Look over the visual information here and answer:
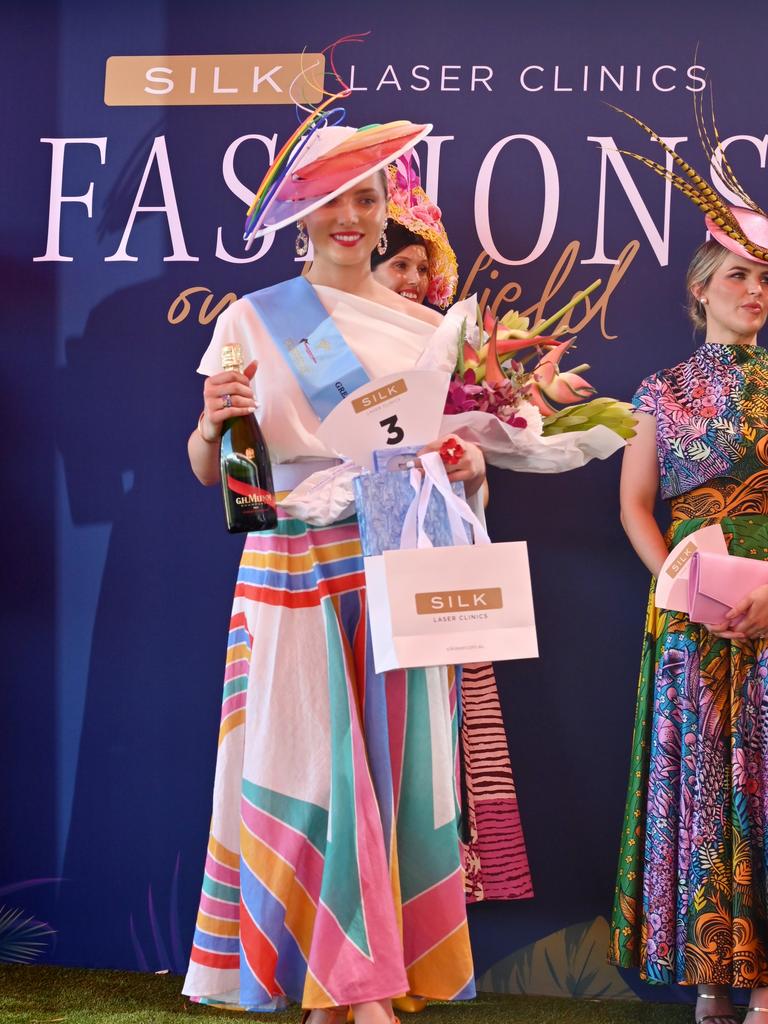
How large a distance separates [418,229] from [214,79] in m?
0.69

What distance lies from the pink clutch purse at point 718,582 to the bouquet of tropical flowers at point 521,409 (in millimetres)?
392

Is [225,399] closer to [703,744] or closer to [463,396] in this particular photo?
[463,396]

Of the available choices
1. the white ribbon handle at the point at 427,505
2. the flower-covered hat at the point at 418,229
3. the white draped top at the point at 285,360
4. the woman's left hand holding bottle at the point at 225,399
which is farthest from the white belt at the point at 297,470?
the flower-covered hat at the point at 418,229

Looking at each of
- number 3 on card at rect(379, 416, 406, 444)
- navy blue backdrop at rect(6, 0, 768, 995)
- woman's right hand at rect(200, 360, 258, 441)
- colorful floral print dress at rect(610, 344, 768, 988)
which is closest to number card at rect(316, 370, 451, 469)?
number 3 on card at rect(379, 416, 406, 444)

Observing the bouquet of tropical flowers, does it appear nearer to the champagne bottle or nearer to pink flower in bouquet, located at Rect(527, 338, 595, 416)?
pink flower in bouquet, located at Rect(527, 338, 595, 416)

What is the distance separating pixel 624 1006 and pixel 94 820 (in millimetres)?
1283

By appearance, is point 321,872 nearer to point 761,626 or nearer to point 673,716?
point 673,716

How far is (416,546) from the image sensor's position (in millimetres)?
2199

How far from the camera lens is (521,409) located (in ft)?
7.39

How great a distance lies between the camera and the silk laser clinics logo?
10.4ft

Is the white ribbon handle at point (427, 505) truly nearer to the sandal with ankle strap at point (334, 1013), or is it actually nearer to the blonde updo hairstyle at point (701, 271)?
the sandal with ankle strap at point (334, 1013)

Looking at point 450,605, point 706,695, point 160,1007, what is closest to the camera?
point 450,605

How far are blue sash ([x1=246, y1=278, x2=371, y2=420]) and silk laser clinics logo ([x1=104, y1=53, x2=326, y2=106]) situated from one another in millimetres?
901

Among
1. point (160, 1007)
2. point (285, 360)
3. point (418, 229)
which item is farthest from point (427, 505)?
point (160, 1007)
